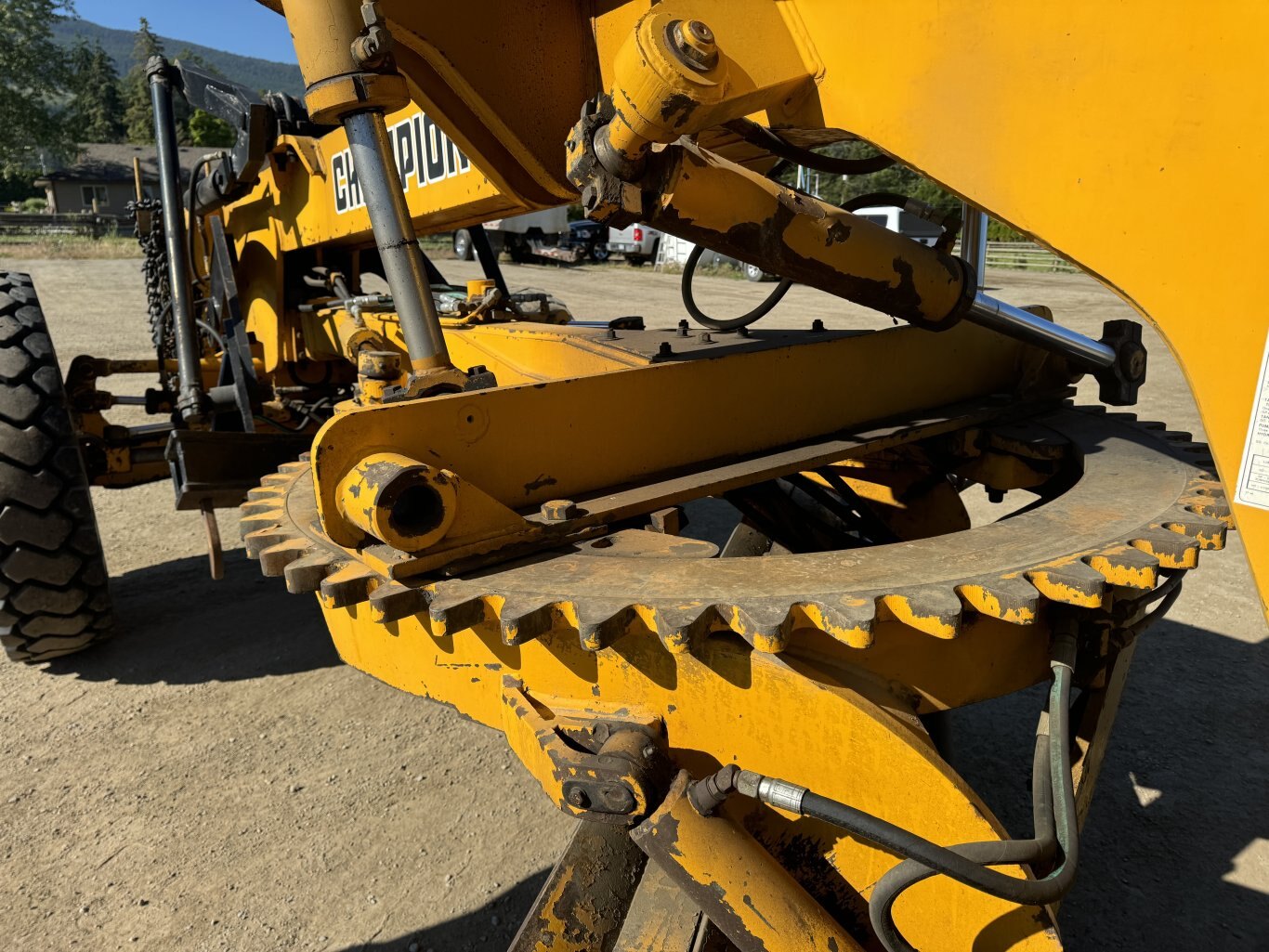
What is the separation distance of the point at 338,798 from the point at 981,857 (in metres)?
2.20

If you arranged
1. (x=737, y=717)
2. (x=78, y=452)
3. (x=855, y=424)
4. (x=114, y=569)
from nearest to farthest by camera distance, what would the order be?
1. (x=737, y=717)
2. (x=855, y=424)
3. (x=78, y=452)
4. (x=114, y=569)

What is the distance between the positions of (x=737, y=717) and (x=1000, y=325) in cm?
135

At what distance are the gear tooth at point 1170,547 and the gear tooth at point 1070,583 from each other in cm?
Result: 14

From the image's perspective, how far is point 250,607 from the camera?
4.18 m

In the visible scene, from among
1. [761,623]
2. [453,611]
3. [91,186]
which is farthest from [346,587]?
[91,186]

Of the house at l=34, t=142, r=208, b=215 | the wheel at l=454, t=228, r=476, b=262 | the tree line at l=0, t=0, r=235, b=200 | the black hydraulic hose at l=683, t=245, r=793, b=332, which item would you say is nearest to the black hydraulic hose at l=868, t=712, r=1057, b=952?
the black hydraulic hose at l=683, t=245, r=793, b=332

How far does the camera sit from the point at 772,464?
2.00 m

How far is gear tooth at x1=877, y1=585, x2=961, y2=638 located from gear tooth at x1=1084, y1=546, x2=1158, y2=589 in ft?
0.96

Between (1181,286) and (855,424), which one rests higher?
(1181,286)

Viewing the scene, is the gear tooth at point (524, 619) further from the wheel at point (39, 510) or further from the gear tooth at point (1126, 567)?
the wheel at point (39, 510)

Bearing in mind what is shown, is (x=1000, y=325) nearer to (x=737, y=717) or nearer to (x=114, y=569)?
(x=737, y=717)

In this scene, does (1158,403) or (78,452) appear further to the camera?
(1158,403)

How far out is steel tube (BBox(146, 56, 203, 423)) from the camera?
357cm

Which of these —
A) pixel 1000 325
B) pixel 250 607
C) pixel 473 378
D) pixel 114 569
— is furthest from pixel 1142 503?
pixel 114 569
